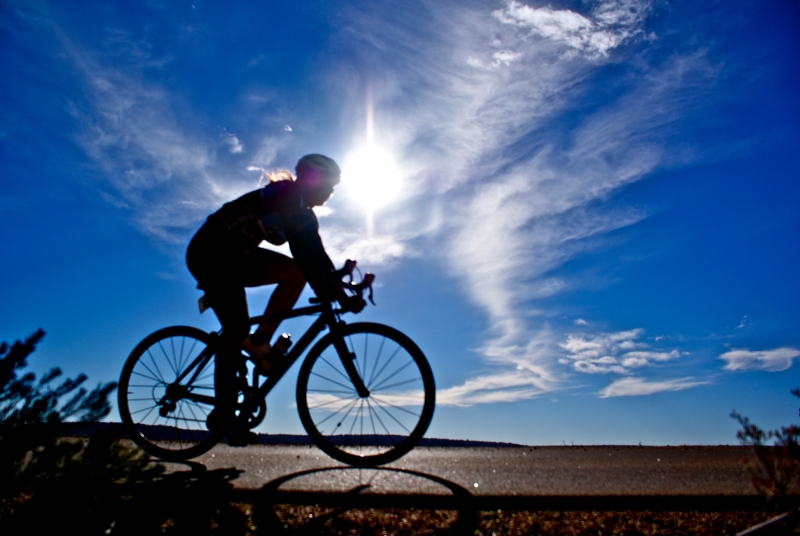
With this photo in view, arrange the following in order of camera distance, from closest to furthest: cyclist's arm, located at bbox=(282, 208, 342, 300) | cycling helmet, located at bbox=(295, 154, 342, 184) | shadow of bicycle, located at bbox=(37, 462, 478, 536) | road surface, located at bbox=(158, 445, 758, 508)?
shadow of bicycle, located at bbox=(37, 462, 478, 536) < road surface, located at bbox=(158, 445, 758, 508) < cyclist's arm, located at bbox=(282, 208, 342, 300) < cycling helmet, located at bbox=(295, 154, 342, 184)

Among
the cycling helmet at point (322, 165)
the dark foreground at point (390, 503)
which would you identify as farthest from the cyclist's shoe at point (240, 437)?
the cycling helmet at point (322, 165)

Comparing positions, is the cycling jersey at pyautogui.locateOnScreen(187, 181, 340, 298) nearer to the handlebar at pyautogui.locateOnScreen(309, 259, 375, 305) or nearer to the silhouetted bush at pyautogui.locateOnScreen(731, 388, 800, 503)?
the handlebar at pyautogui.locateOnScreen(309, 259, 375, 305)

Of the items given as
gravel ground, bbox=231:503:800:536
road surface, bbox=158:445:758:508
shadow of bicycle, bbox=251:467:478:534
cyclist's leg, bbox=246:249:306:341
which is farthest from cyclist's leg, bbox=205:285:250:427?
gravel ground, bbox=231:503:800:536

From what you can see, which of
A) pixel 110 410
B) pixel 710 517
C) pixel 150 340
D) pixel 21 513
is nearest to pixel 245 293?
pixel 150 340

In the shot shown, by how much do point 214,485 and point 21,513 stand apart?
2.52ft

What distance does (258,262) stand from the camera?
3684mm

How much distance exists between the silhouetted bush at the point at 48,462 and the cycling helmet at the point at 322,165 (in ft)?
6.55

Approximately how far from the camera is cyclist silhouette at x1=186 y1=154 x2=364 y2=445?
3330mm

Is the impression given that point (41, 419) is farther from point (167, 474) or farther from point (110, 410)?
point (167, 474)

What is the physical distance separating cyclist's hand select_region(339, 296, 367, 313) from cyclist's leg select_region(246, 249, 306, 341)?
50 cm

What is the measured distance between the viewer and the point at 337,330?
343 centimetres

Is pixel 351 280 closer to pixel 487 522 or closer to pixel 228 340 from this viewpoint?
pixel 228 340

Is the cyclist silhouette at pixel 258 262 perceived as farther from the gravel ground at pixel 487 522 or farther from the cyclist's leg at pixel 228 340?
the gravel ground at pixel 487 522

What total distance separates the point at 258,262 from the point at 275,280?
7.3 inches
